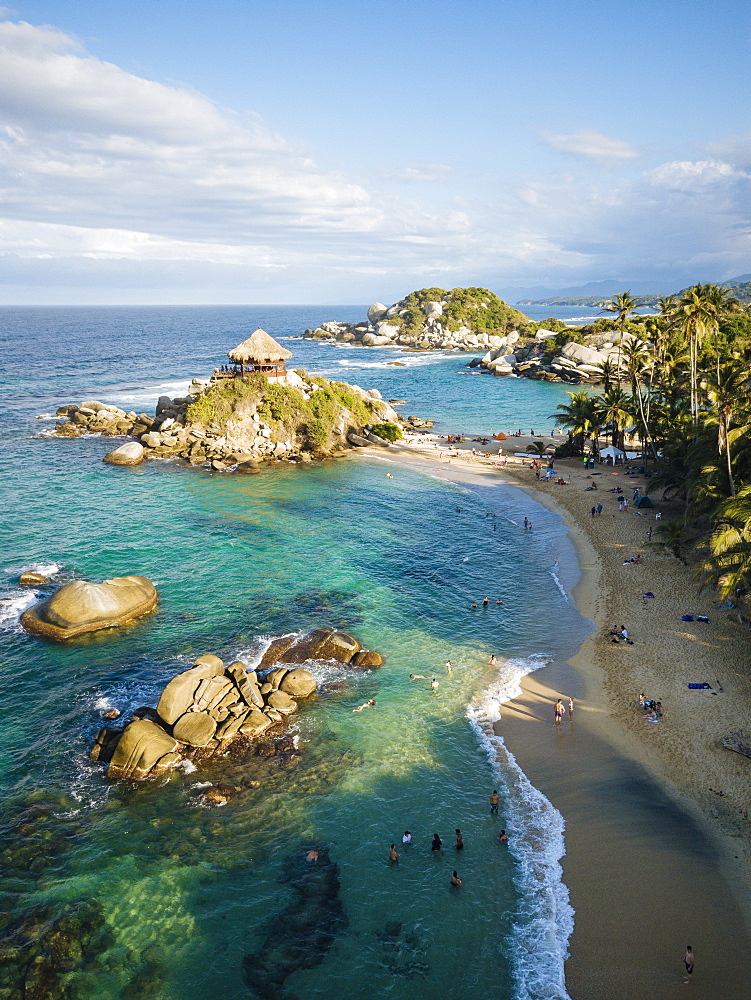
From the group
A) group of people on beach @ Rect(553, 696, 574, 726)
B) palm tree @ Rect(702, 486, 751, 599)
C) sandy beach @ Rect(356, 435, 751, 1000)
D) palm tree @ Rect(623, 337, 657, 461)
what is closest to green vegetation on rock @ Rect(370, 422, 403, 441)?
palm tree @ Rect(623, 337, 657, 461)

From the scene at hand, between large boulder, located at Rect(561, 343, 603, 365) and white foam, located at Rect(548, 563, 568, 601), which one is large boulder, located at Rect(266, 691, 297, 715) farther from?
large boulder, located at Rect(561, 343, 603, 365)

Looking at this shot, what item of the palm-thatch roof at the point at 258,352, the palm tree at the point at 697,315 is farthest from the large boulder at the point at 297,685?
the palm-thatch roof at the point at 258,352

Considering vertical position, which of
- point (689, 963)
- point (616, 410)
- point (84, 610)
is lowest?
point (689, 963)

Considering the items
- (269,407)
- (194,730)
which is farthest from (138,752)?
(269,407)

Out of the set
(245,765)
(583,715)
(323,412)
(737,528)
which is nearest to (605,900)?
(583,715)

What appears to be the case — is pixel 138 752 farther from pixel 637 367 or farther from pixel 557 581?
pixel 637 367

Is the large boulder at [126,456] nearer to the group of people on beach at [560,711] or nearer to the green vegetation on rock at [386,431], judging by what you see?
the green vegetation on rock at [386,431]
